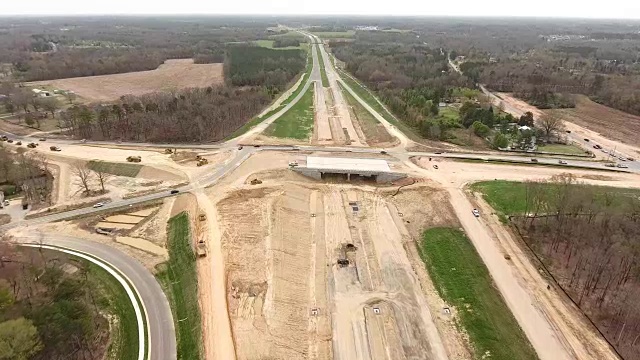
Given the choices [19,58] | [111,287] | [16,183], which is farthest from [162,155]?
[19,58]

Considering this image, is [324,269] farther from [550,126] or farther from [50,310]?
[550,126]

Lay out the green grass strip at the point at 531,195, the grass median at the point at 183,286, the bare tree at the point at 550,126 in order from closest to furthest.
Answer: the grass median at the point at 183,286
the green grass strip at the point at 531,195
the bare tree at the point at 550,126

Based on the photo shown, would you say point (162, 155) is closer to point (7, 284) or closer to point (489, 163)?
point (7, 284)

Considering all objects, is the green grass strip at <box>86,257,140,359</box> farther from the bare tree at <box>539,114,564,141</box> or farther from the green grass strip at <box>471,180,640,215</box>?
the bare tree at <box>539,114,564,141</box>

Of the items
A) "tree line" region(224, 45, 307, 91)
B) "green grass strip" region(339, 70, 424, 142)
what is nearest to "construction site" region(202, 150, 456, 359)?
"green grass strip" region(339, 70, 424, 142)

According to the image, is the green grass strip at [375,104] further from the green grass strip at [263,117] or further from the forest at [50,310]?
the forest at [50,310]

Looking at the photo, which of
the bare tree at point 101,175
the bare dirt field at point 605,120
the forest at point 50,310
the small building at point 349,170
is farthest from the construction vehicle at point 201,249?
the bare dirt field at point 605,120
